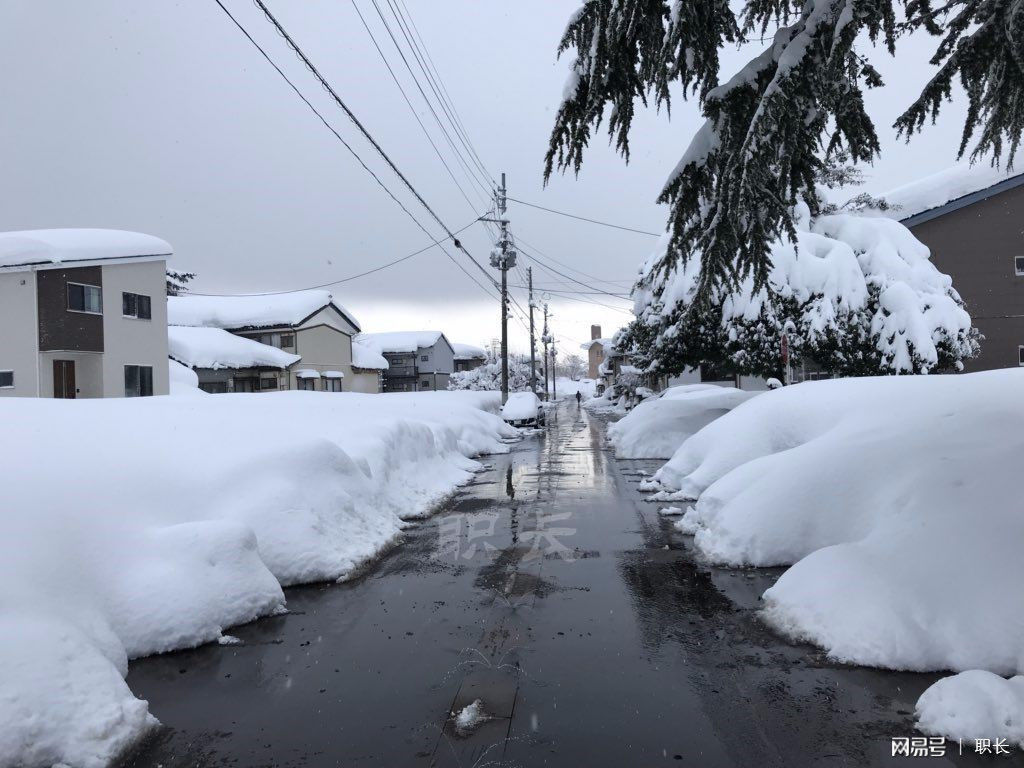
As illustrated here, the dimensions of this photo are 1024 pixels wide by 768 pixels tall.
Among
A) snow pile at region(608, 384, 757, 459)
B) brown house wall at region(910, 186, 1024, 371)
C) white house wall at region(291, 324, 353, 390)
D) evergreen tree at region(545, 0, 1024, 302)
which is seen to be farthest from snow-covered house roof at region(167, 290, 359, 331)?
evergreen tree at region(545, 0, 1024, 302)

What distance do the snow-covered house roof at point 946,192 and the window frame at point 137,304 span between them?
29.3 meters

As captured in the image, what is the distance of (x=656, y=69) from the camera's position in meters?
5.79

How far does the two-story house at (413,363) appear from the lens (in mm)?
64250

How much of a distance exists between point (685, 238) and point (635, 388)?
3697 centimetres

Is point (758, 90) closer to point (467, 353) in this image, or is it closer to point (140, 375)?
point (140, 375)

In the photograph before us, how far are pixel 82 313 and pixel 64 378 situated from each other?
8.17 feet

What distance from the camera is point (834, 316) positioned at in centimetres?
1552

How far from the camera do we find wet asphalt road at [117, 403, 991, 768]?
307cm

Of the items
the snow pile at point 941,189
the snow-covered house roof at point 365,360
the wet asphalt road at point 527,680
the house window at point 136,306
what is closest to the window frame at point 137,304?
the house window at point 136,306

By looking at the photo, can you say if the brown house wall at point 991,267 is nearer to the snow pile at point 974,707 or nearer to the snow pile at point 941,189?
the snow pile at point 941,189

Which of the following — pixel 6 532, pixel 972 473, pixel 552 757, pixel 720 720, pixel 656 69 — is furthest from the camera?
pixel 656 69

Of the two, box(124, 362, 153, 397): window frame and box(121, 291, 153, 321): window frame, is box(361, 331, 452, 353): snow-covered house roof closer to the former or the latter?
box(121, 291, 153, 321): window frame

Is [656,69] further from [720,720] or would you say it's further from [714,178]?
[720,720]

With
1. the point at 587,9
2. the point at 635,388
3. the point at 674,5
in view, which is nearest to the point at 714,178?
the point at 674,5
